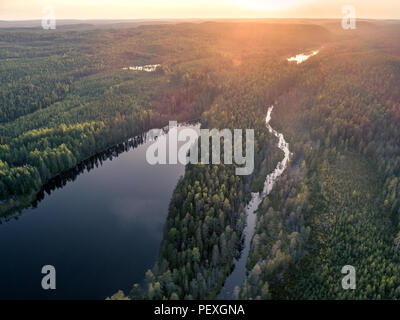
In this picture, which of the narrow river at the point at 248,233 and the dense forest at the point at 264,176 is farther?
the narrow river at the point at 248,233

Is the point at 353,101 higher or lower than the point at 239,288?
higher

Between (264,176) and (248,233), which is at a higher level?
(264,176)

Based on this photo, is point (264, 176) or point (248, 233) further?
point (264, 176)

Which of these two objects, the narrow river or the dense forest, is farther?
the narrow river

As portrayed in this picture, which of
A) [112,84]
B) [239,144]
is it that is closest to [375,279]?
Answer: [239,144]

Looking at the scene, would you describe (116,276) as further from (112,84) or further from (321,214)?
(112,84)

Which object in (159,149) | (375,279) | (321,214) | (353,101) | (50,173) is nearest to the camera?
(375,279)

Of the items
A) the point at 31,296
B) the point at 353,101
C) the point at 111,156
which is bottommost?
the point at 31,296

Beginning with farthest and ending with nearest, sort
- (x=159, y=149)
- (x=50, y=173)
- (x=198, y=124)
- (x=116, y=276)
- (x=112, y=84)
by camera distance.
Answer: (x=112, y=84), (x=198, y=124), (x=159, y=149), (x=50, y=173), (x=116, y=276)

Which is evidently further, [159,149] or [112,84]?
[112,84]

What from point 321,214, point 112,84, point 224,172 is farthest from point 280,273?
point 112,84
